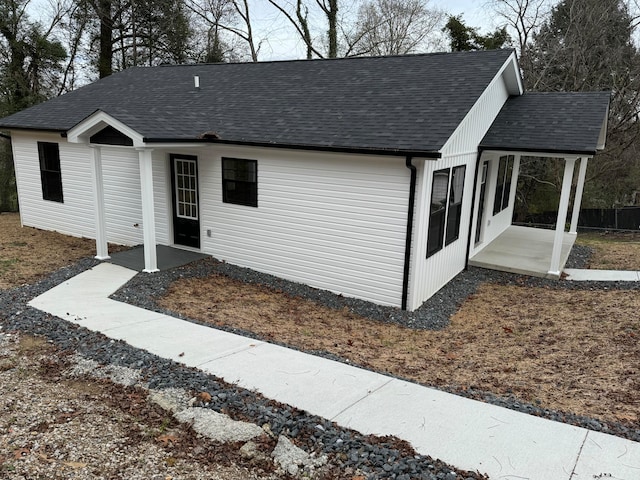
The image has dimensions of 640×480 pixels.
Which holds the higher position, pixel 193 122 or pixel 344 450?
pixel 193 122

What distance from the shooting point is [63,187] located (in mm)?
12164

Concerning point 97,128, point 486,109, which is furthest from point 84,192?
point 486,109

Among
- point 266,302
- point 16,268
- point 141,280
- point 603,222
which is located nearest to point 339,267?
point 266,302

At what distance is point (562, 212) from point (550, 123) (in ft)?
6.75

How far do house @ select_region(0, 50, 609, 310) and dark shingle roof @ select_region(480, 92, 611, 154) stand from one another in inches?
1.7

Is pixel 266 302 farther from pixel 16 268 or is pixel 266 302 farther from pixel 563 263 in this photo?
pixel 563 263

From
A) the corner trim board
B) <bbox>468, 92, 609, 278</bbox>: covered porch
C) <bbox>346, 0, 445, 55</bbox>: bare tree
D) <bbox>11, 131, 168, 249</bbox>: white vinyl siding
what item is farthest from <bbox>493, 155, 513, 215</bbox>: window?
<bbox>346, 0, 445, 55</bbox>: bare tree

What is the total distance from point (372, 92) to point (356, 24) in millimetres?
19985

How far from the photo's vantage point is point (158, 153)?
34.3ft

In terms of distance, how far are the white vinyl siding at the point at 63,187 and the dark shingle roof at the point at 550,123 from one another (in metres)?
9.59

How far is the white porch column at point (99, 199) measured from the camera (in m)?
9.46

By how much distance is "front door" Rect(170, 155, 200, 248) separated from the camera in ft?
33.9

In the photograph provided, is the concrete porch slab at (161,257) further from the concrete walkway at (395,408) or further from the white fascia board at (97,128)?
the concrete walkway at (395,408)

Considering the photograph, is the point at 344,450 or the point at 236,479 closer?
the point at 236,479
